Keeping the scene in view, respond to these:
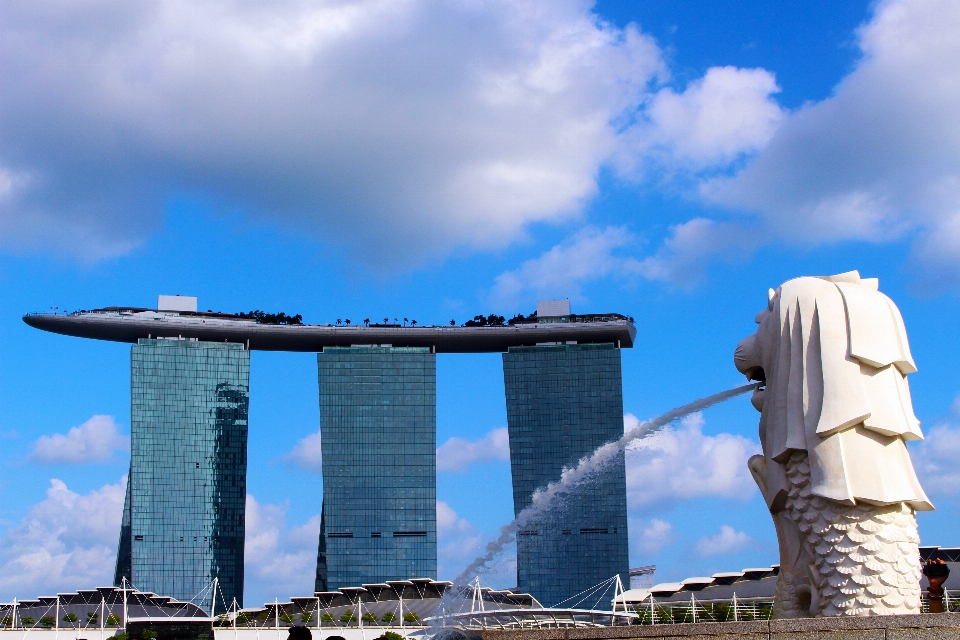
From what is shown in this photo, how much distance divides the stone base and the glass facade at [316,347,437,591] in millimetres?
92123

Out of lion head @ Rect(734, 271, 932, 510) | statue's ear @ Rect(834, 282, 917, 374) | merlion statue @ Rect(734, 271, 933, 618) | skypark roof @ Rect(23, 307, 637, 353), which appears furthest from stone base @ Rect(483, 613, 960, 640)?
skypark roof @ Rect(23, 307, 637, 353)

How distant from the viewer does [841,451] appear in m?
18.3

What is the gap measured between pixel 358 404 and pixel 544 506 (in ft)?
281

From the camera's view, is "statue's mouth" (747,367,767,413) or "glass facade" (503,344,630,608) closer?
"statue's mouth" (747,367,767,413)

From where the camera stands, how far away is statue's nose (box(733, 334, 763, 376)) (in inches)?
803

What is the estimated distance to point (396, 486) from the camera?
108 m

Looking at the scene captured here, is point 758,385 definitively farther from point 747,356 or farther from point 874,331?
point 874,331

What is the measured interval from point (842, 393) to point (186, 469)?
9400 cm

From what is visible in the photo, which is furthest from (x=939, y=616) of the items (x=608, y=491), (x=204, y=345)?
(x=204, y=345)

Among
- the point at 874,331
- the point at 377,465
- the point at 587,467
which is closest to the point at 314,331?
the point at 377,465

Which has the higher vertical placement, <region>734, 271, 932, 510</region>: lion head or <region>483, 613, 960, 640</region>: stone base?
<region>734, 271, 932, 510</region>: lion head

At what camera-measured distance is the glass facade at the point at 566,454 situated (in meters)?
105

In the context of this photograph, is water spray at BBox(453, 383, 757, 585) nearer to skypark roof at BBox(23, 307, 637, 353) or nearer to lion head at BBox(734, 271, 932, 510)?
lion head at BBox(734, 271, 932, 510)

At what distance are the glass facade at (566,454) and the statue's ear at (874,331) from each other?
83186mm
